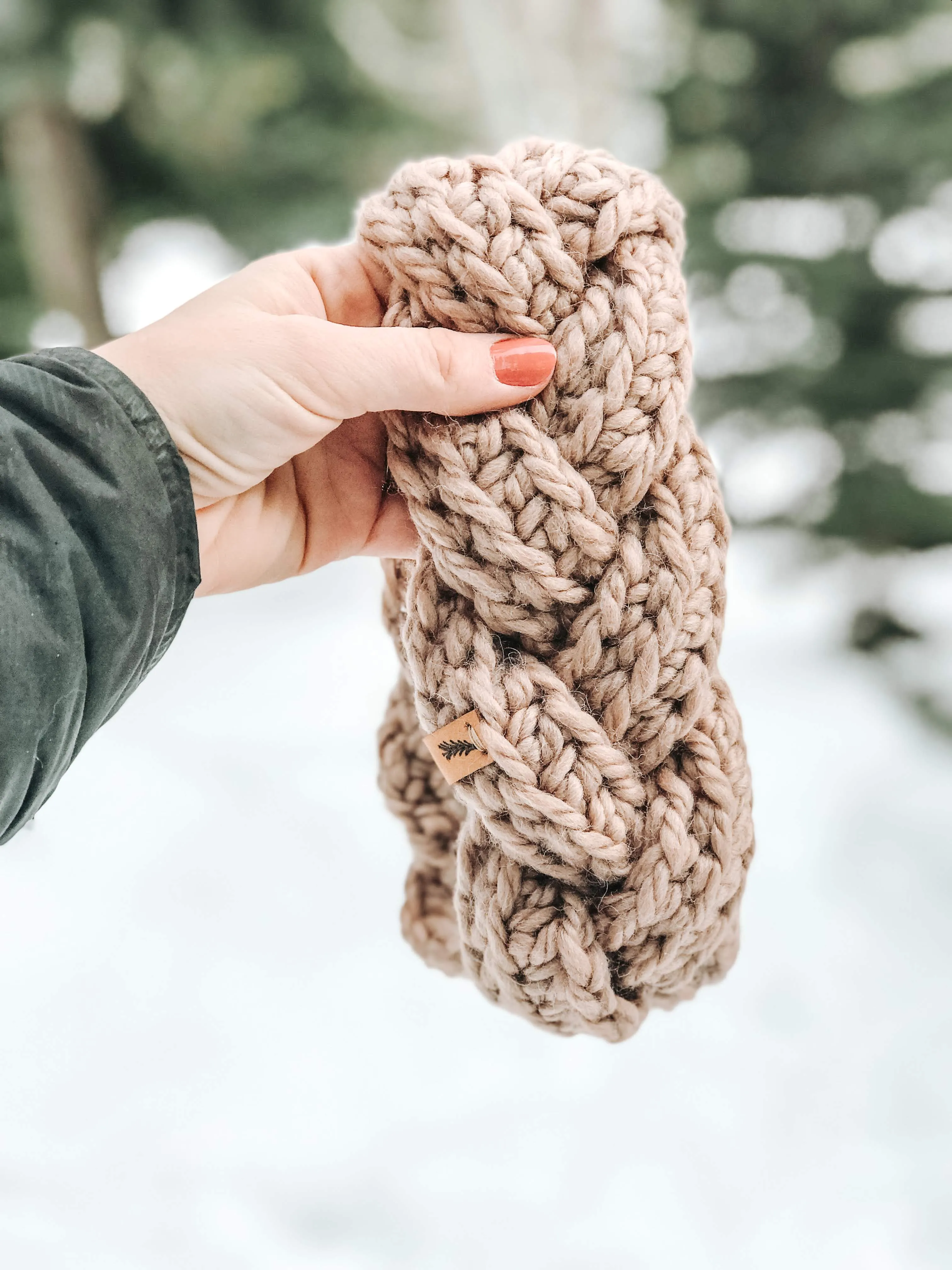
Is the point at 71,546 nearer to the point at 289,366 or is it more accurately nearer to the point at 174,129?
the point at 289,366

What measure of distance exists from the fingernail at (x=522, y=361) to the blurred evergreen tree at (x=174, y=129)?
1212 mm

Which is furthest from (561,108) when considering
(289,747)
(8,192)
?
(289,747)

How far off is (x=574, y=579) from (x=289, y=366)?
25 cm

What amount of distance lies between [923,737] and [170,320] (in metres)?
1.64

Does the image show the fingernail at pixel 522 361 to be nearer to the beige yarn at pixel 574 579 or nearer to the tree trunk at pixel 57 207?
the beige yarn at pixel 574 579

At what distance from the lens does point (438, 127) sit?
1.76 m

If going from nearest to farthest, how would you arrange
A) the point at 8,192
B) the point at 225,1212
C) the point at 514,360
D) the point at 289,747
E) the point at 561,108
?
the point at 514,360 < the point at 225,1212 < the point at 289,747 < the point at 561,108 < the point at 8,192

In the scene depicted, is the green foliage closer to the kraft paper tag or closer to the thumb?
the thumb

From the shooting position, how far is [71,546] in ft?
2.05

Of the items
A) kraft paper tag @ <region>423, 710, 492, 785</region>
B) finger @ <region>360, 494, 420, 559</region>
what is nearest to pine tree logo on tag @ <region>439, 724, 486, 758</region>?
kraft paper tag @ <region>423, 710, 492, 785</region>

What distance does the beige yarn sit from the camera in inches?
26.6

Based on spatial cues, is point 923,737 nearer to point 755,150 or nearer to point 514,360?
point 755,150

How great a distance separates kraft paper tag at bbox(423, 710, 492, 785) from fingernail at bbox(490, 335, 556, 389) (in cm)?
23

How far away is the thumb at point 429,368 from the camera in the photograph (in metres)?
0.67
